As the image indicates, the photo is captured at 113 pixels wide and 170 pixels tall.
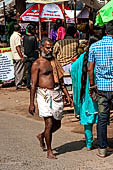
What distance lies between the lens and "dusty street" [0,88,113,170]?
5.39 metres

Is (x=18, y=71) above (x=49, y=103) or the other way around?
the other way around

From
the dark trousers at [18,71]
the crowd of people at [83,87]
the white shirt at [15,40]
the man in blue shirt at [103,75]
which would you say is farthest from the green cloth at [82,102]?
the dark trousers at [18,71]

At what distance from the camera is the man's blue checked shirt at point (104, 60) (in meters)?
5.57

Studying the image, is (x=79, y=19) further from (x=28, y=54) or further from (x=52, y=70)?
(x=52, y=70)

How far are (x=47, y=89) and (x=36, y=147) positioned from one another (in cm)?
112

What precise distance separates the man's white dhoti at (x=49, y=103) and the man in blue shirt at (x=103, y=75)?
1.79ft

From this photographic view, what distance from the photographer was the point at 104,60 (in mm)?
5566

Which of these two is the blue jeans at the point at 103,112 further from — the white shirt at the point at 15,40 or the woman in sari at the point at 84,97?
the white shirt at the point at 15,40

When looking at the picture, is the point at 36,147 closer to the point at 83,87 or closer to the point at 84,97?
the point at 84,97

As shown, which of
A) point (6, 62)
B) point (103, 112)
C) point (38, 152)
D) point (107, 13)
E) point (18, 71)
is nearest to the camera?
point (103, 112)

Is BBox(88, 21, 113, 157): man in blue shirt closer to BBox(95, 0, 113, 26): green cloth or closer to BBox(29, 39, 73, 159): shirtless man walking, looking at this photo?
BBox(29, 39, 73, 159): shirtless man walking

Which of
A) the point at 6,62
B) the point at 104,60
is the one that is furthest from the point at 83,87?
the point at 6,62

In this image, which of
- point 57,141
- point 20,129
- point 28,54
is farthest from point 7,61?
point 57,141

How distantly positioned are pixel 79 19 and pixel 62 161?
54.0 feet
